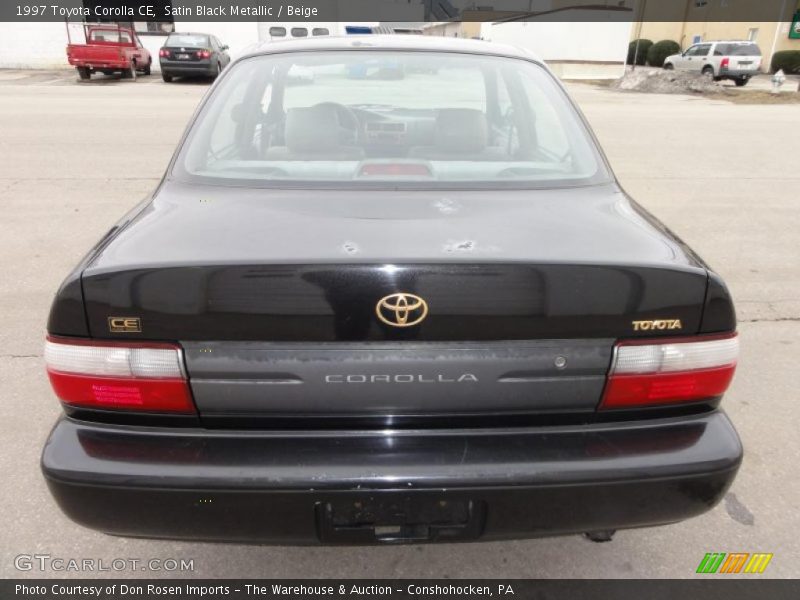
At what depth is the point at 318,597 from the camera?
6.79 ft

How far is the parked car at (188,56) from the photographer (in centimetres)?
2000

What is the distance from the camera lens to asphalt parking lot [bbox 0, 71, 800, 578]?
Answer: 2209 millimetres

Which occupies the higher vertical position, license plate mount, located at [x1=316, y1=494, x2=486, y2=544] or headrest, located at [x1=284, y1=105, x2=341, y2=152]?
headrest, located at [x1=284, y1=105, x2=341, y2=152]

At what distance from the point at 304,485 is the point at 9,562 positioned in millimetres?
1344

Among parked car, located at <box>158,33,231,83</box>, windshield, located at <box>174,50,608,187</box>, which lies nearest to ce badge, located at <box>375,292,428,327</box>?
windshield, located at <box>174,50,608,187</box>

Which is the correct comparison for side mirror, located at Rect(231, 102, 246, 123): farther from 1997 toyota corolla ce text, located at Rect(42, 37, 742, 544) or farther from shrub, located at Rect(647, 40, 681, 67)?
shrub, located at Rect(647, 40, 681, 67)

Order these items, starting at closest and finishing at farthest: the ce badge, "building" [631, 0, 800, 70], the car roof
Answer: the ce badge, the car roof, "building" [631, 0, 800, 70]

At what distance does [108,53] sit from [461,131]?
2104 cm

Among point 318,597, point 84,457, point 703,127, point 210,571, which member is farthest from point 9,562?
point 703,127

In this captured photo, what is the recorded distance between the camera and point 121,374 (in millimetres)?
1604

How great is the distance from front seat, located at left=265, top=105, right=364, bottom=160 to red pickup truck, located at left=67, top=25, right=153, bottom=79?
20669 millimetres

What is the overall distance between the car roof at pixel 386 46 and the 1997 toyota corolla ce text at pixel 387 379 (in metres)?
1.20

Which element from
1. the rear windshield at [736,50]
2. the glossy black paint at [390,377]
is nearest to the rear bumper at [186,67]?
the rear windshield at [736,50]
